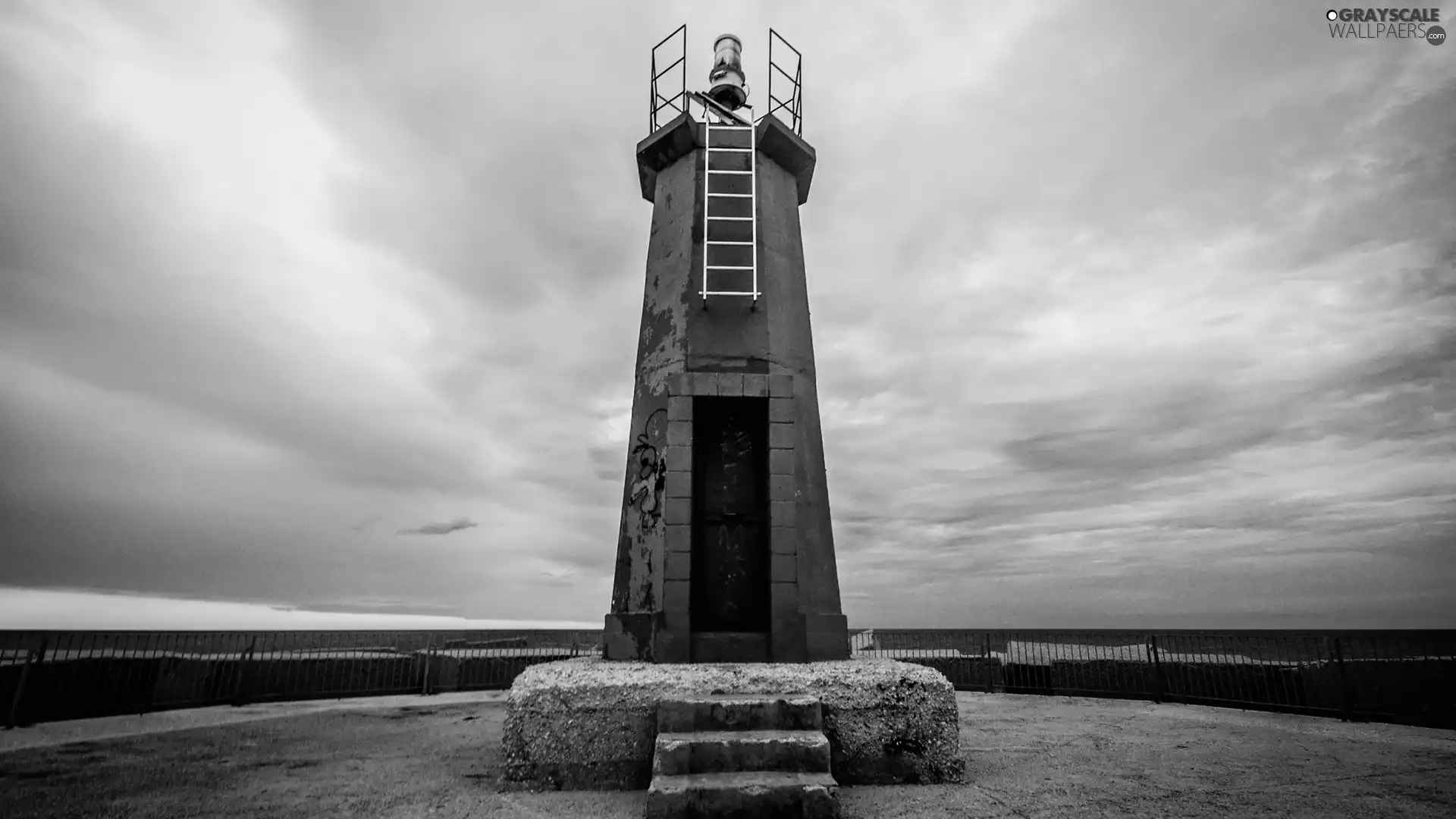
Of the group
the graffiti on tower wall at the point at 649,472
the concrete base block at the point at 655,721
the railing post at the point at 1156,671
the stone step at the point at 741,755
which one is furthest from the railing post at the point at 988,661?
the stone step at the point at 741,755

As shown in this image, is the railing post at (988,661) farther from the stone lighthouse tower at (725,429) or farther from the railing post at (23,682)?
the railing post at (23,682)

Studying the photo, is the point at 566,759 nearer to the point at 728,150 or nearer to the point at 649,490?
the point at 649,490

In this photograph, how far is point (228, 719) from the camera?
975 centimetres

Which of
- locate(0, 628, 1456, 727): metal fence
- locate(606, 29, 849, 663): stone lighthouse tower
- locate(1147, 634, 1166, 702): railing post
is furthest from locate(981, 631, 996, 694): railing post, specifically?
locate(606, 29, 849, 663): stone lighthouse tower

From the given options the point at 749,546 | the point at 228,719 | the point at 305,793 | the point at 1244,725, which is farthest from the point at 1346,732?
the point at 228,719

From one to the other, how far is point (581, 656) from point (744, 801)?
4.23 metres

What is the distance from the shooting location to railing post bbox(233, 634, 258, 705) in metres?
11.6

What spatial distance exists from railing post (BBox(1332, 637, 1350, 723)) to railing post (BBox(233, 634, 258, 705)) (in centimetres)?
1741

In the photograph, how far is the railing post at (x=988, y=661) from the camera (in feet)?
49.4

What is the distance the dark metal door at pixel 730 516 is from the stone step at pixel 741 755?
1.92m

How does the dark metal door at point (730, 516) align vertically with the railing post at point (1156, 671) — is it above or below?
above

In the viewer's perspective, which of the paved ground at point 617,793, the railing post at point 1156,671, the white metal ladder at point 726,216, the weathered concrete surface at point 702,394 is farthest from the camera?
the railing post at point 1156,671

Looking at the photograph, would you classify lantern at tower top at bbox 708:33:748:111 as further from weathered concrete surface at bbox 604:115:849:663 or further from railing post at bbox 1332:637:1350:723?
railing post at bbox 1332:637:1350:723

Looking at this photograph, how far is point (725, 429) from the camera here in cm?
717
